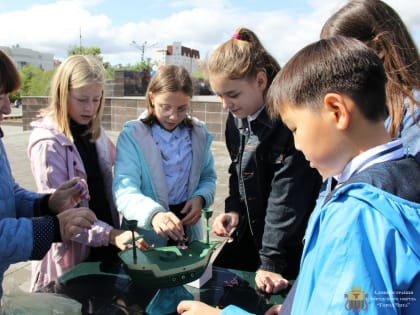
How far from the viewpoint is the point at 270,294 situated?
140 cm

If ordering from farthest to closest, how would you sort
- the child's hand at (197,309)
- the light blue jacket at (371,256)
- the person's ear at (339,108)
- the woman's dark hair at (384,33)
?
the woman's dark hair at (384,33) → the child's hand at (197,309) → the person's ear at (339,108) → the light blue jacket at (371,256)

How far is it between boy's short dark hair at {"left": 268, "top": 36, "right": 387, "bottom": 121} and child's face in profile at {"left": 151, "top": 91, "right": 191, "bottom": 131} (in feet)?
3.52

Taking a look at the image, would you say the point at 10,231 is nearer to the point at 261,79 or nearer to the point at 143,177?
the point at 143,177

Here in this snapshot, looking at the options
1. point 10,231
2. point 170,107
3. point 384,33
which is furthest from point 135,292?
point 384,33

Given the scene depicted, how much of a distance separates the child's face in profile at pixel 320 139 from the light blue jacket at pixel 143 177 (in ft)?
3.01

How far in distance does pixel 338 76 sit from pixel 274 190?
83cm

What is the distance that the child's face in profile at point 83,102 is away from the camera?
6.31ft

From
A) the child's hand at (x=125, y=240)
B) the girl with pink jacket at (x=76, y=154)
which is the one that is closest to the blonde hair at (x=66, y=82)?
the girl with pink jacket at (x=76, y=154)

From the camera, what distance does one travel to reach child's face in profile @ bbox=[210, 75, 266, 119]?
1.61 m

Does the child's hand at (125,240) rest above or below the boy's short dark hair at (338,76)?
below

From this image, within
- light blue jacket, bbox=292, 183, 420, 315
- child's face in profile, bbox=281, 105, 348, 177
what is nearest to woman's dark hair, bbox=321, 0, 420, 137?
child's face in profile, bbox=281, 105, 348, 177

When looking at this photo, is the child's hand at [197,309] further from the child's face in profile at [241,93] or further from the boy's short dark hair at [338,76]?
the child's face in profile at [241,93]

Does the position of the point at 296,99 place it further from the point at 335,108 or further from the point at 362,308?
the point at 362,308

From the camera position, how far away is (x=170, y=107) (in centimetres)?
189
